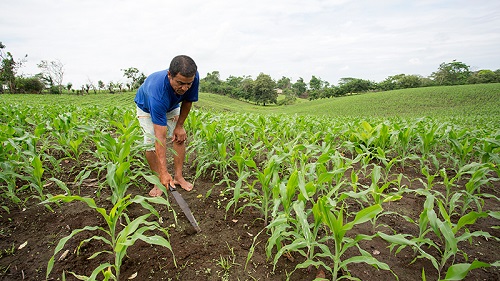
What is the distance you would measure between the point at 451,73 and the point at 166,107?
232 ft

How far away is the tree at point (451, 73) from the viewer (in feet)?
172

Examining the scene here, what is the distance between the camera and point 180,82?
7.77ft

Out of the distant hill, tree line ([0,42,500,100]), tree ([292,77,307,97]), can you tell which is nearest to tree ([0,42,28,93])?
tree line ([0,42,500,100])

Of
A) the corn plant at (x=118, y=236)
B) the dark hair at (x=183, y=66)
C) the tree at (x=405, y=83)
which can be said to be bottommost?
the corn plant at (x=118, y=236)

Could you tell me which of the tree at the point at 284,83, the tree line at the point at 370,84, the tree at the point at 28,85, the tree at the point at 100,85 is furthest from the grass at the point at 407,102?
the tree at the point at 284,83

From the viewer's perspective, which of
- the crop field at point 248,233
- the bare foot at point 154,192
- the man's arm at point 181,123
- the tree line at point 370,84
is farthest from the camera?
the tree line at point 370,84

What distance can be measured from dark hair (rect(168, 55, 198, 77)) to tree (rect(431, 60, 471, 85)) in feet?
211

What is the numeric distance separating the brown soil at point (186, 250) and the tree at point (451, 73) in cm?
6404

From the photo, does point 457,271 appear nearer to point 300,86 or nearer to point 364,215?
point 364,215

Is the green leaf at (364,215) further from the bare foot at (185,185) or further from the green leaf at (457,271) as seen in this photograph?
the bare foot at (185,185)

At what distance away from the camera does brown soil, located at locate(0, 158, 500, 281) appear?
167cm

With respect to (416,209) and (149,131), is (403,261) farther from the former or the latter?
(149,131)

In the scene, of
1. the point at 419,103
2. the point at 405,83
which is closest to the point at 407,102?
the point at 419,103

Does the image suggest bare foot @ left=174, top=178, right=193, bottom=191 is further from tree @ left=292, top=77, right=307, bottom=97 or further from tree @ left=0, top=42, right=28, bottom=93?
tree @ left=292, top=77, right=307, bottom=97
